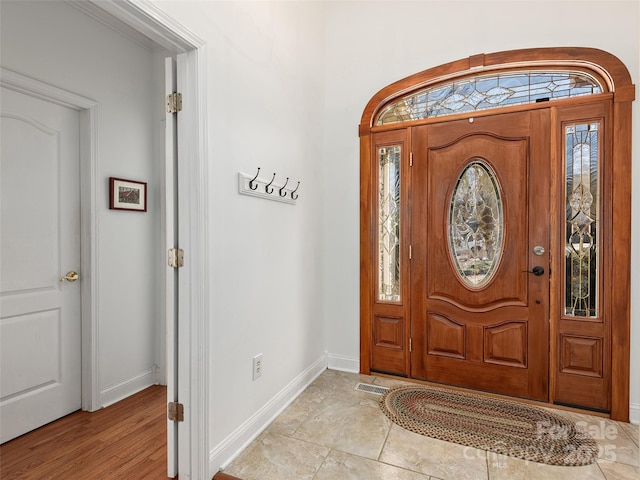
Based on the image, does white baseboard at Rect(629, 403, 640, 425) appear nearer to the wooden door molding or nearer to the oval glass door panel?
the wooden door molding

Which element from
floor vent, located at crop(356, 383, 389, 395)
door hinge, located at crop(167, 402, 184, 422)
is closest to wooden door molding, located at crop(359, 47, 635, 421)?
floor vent, located at crop(356, 383, 389, 395)

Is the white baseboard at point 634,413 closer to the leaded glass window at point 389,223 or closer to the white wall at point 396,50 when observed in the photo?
the white wall at point 396,50

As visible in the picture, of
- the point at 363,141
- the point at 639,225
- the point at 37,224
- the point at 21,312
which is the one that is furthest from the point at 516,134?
the point at 21,312

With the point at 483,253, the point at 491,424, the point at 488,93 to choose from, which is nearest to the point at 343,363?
the point at 491,424

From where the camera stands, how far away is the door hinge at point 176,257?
1.65 metres

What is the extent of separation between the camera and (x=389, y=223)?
285cm

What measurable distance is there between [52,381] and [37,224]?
40.4 inches

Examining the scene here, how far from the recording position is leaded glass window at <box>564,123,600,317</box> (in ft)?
7.38

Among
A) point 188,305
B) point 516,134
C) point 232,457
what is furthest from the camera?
point 516,134

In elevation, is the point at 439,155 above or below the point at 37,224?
above

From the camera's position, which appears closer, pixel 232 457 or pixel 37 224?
pixel 232 457

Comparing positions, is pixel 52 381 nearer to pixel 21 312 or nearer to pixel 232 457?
pixel 21 312

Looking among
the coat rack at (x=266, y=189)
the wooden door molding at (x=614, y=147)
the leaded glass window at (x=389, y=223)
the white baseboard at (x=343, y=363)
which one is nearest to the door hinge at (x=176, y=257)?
the coat rack at (x=266, y=189)

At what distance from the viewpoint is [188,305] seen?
1629 millimetres
